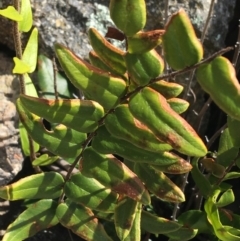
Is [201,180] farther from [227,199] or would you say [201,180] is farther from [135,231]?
[135,231]

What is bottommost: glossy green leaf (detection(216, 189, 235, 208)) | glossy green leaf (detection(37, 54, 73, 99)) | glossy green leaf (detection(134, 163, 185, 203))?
glossy green leaf (detection(216, 189, 235, 208))

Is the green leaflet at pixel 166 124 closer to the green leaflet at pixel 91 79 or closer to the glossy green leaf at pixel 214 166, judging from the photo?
the green leaflet at pixel 91 79

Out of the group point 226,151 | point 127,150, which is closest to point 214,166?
point 226,151

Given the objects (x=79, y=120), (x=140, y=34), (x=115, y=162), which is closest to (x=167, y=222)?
(x=115, y=162)

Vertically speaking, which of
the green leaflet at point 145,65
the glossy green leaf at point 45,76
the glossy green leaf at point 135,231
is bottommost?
the glossy green leaf at point 135,231

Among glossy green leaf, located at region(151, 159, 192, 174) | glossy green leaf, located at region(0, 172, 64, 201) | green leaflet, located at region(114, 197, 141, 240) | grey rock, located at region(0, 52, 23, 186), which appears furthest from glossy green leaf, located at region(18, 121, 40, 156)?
glossy green leaf, located at region(151, 159, 192, 174)

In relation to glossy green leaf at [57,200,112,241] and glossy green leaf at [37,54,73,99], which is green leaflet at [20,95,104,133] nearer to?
glossy green leaf at [57,200,112,241]

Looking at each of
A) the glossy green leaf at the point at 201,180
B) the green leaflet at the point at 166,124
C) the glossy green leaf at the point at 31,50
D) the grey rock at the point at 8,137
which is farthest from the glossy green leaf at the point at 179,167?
the grey rock at the point at 8,137
